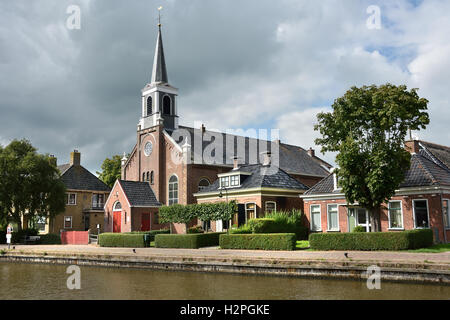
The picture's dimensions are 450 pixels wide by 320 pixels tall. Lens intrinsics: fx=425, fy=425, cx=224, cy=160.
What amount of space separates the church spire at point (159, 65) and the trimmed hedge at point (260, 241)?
26765 millimetres

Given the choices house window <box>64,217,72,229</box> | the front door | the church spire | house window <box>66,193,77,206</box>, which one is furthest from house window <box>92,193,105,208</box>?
the church spire

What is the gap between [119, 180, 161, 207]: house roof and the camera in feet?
142

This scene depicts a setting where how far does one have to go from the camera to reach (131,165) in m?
50.3

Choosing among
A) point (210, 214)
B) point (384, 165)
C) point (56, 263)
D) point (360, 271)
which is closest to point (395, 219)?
point (384, 165)

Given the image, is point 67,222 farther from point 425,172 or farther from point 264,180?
point 425,172

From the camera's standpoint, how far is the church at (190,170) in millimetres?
36781

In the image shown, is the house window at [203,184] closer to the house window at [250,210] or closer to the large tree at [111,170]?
the house window at [250,210]

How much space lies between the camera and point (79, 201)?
2045 inches

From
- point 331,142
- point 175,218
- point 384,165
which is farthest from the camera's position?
point 175,218

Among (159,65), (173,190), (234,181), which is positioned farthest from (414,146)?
(159,65)

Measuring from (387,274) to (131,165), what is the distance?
37474 millimetres

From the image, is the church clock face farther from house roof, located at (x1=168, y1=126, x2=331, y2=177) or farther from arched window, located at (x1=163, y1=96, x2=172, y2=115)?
arched window, located at (x1=163, y1=96, x2=172, y2=115)

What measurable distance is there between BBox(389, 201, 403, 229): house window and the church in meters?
9.71
